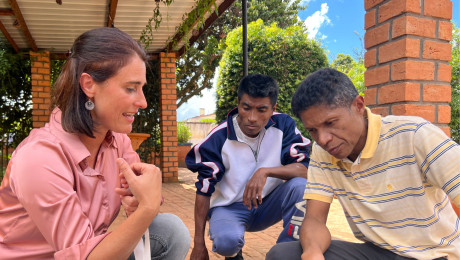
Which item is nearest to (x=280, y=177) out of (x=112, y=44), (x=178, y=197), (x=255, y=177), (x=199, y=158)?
(x=255, y=177)

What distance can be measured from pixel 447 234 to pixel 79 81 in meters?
1.72

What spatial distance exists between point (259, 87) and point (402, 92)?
96cm

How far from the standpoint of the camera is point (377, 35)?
8.66 feet

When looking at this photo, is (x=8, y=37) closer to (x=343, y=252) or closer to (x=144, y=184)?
(x=144, y=184)

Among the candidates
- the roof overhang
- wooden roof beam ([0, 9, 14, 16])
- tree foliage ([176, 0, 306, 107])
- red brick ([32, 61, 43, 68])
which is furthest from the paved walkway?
tree foliage ([176, 0, 306, 107])

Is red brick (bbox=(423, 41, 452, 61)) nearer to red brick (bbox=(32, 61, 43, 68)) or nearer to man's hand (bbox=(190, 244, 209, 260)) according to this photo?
man's hand (bbox=(190, 244, 209, 260))

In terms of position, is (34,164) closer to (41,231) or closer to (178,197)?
(41,231)

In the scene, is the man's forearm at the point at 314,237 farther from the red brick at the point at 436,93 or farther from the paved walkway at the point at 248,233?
the paved walkway at the point at 248,233

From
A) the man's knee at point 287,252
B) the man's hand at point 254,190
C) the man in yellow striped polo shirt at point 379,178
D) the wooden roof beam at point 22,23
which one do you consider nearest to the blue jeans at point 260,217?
the man's hand at point 254,190

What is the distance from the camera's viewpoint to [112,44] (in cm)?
153

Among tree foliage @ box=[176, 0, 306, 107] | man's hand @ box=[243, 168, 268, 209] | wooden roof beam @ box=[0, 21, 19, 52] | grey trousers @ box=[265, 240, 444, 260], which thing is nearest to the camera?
grey trousers @ box=[265, 240, 444, 260]

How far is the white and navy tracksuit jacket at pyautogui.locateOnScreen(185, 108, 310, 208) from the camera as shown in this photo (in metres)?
2.60

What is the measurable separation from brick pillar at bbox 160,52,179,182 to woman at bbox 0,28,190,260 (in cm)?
623

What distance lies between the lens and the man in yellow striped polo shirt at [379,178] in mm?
1582
